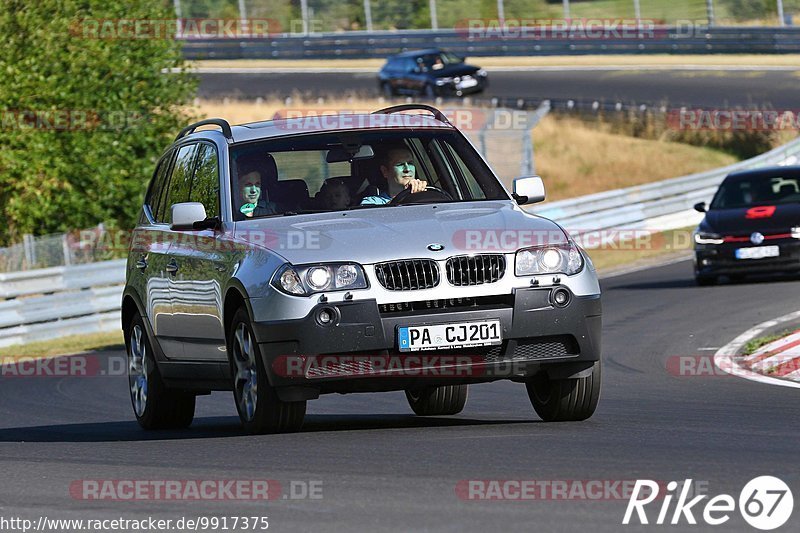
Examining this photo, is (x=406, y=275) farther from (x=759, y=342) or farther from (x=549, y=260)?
(x=759, y=342)

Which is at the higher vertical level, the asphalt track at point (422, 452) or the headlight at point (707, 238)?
the asphalt track at point (422, 452)

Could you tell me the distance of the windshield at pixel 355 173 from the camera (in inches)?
379

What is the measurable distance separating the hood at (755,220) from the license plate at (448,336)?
42.2ft

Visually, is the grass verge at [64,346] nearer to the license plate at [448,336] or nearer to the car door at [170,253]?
the car door at [170,253]

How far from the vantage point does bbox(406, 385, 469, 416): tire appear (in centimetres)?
1085

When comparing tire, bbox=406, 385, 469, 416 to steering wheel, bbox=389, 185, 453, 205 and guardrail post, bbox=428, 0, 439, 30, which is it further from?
guardrail post, bbox=428, 0, 439, 30

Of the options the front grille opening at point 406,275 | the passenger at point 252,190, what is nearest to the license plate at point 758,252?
the passenger at point 252,190

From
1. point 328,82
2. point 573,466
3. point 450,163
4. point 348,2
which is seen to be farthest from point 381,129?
point 348,2

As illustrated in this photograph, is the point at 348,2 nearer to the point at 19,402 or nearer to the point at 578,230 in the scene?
the point at 578,230

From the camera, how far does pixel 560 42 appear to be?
55000 millimetres

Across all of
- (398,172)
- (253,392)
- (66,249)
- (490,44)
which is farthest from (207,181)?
(490,44)

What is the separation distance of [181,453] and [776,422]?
10.4 ft

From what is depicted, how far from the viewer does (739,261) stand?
20.8 m

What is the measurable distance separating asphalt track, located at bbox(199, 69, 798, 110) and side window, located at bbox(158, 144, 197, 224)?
32.9 m
